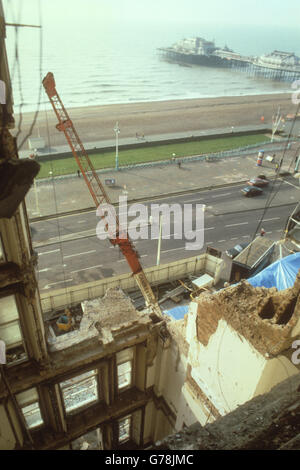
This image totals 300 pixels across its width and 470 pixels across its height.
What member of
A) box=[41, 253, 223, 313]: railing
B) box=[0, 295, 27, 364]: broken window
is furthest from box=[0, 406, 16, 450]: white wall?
box=[41, 253, 223, 313]: railing

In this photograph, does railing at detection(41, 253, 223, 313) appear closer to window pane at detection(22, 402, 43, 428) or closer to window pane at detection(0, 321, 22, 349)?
window pane at detection(22, 402, 43, 428)

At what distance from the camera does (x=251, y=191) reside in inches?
1902

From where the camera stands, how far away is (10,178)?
259 inches

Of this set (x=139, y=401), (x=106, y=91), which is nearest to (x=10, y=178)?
(x=139, y=401)

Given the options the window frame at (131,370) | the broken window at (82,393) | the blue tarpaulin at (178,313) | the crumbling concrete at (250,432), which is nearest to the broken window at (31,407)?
the broken window at (82,393)

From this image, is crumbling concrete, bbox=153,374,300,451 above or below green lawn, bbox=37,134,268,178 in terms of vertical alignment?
above

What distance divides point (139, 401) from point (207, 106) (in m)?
100.0

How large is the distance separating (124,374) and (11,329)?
6963 mm

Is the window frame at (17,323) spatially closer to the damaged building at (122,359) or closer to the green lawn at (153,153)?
the damaged building at (122,359)

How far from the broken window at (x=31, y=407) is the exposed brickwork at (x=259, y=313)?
7.26m

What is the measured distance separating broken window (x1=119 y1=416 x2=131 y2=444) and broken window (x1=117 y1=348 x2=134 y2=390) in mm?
2515

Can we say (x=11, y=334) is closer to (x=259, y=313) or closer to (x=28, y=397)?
(x=28, y=397)

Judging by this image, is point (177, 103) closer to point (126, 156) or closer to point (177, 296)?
point (126, 156)

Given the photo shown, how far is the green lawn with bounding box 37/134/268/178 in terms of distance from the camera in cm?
5522
